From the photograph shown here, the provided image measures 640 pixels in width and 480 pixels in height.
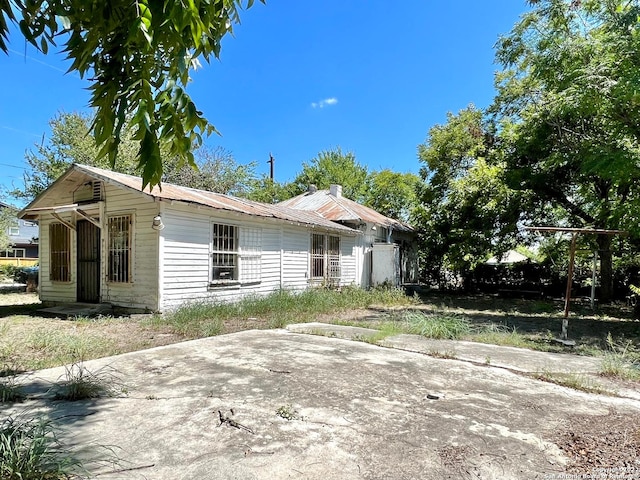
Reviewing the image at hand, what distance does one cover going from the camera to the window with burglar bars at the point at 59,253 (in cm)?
1066

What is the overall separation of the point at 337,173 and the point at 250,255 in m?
21.6

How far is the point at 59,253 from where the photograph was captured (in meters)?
10.8

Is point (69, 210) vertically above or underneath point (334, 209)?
underneath

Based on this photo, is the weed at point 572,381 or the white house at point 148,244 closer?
the weed at point 572,381

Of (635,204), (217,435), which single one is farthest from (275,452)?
(635,204)

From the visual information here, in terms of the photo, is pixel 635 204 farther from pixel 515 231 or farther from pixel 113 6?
pixel 113 6

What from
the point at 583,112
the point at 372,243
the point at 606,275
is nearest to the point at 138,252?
the point at 372,243

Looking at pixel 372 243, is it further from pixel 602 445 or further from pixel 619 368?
pixel 602 445

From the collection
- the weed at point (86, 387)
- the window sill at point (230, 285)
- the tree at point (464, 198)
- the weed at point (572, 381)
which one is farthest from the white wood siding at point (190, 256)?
the tree at point (464, 198)

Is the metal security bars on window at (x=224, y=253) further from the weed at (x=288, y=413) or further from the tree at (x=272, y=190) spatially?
the tree at (x=272, y=190)

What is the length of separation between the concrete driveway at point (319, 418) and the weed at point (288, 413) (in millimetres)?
16

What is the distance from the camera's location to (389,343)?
619 cm

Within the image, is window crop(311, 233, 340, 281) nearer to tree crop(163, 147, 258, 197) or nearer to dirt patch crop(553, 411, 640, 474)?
dirt patch crop(553, 411, 640, 474)

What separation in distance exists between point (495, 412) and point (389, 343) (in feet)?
9.51
